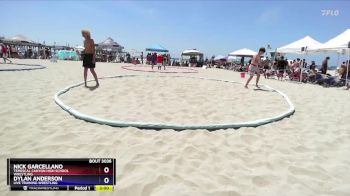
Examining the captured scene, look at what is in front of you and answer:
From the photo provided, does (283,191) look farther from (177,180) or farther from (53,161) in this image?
(53,161)

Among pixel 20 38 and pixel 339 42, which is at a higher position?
pixel 20 38

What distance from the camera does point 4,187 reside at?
2.54m

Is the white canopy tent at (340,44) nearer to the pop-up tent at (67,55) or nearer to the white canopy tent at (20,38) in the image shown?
the pop-up tent at (67,55)

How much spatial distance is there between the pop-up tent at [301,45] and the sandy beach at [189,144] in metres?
11.6

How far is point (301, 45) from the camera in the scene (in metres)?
17.3

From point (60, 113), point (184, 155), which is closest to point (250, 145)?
point (184, 155)

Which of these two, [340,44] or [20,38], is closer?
[340,44]

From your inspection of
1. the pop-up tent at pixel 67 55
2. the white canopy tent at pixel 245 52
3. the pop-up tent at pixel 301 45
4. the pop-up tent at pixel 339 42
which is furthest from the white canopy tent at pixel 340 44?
A: the pop-up tent at pixel 67 55

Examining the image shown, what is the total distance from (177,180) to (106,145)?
126cm
